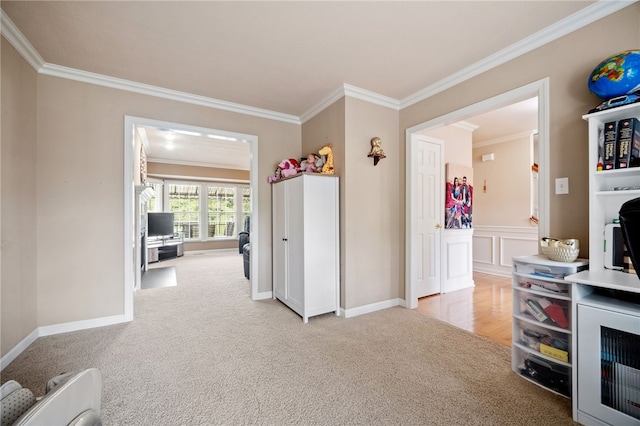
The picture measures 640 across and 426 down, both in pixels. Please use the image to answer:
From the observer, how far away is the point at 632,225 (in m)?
1.01

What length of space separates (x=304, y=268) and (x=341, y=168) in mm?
1204

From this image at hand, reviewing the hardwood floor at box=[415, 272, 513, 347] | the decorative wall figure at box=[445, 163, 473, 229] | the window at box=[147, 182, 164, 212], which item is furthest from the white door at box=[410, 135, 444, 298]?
the window at box=[147, 182, 164, 212]

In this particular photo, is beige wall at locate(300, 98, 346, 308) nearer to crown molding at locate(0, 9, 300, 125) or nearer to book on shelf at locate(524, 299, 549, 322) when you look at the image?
crown molding at locate(0, 9, 300, 125)

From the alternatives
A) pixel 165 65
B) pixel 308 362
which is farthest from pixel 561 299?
pixel 165 65

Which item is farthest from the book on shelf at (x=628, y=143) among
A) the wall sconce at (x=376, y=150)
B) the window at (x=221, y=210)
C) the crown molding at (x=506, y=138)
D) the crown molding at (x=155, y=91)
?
the window at (x=221, y=210)

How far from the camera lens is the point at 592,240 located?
165 centimetres

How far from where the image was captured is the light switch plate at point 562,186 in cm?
196

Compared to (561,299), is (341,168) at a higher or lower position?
Answer: higher

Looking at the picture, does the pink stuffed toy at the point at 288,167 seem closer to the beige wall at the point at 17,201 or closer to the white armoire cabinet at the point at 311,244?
the white armoire cabinet at the point at 311,244

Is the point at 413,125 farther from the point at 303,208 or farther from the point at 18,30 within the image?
the point at 18,30

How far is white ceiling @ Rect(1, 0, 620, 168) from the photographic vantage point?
185 centimetres

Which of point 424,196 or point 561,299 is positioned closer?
point 561,299

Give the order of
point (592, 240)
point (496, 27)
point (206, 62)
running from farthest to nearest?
point (206, 62), point (496, 27), point (592, 240)

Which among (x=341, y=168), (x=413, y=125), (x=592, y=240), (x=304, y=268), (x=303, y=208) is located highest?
(x=413, y=125)
